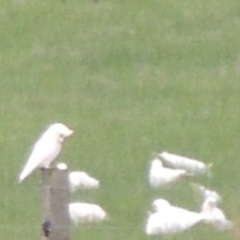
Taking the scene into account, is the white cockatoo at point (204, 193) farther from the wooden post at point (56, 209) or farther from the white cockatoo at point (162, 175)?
the wooden post at point (56, 209)

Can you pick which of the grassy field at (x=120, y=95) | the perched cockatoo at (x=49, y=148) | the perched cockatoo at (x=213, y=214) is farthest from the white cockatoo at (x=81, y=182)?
the perched cockatoo at (x=49, y=148)

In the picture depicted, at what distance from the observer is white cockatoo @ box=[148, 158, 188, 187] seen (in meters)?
13.5

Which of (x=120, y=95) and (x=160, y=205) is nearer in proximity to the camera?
(x=160, y=205)

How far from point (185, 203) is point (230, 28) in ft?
30.9

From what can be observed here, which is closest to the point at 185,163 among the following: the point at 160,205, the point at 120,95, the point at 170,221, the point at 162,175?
the point at 162,175

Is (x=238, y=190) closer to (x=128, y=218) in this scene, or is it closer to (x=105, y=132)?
(x=128, y=218)

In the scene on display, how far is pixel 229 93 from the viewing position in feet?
61.5

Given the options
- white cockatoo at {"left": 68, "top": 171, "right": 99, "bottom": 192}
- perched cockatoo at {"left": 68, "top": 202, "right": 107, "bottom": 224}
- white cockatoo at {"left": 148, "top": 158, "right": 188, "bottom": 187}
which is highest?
white cockatoo at {"left": 148, "top": 158, "right": 188, "bottom": 187}

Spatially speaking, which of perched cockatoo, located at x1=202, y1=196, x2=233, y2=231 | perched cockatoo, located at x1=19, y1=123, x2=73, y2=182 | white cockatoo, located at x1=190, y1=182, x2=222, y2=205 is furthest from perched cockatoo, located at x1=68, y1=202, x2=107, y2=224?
white cockatoo, located at x1=190, y1=182, x2=222, y2=205

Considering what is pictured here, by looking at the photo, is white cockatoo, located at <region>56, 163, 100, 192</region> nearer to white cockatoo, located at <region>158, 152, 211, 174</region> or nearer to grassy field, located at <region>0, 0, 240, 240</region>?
grassy field, located at <region>0, 0, 240, 240</region>

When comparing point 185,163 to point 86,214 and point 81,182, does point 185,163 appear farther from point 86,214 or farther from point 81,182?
point 86,214

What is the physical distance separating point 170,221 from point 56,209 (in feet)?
12.7

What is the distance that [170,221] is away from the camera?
11.2 metres

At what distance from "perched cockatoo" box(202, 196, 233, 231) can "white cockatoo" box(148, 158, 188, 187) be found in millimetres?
1468
